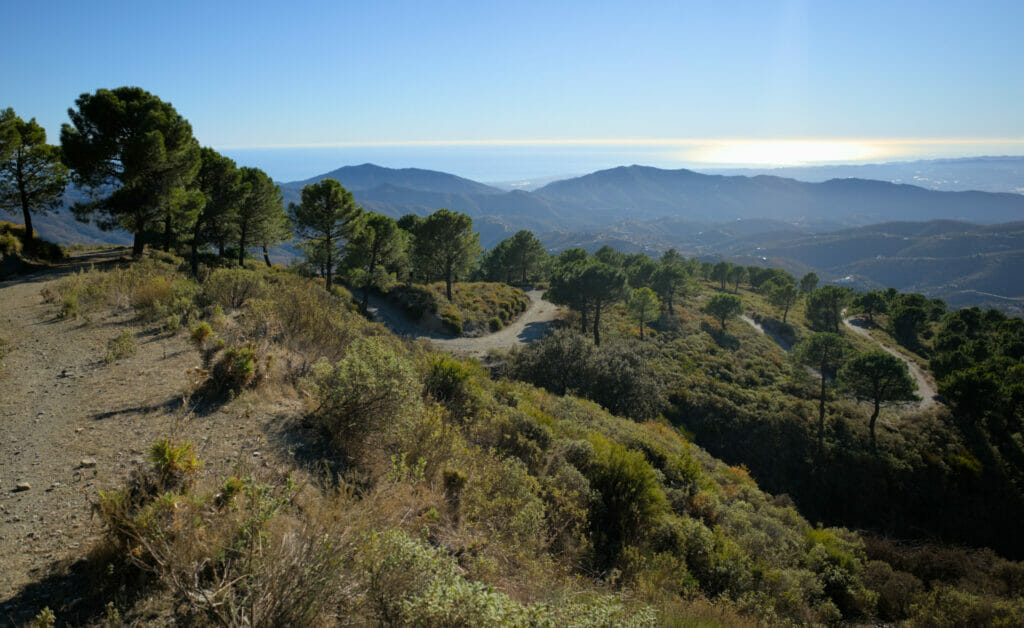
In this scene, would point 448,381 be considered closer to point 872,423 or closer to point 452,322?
point 452,322

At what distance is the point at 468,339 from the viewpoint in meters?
30.4

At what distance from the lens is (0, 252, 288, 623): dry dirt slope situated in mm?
3117

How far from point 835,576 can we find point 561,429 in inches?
251

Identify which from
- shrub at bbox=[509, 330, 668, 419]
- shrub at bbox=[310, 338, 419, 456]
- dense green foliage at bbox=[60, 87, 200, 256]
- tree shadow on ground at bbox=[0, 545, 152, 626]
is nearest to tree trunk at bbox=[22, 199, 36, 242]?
dense green foliage at bbox=[60, 87, 200, 256]

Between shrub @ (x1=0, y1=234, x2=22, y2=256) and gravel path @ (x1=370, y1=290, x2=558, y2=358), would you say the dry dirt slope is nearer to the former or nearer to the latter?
shrub @ (x1=0, y1=234, x2=22, y2=256)

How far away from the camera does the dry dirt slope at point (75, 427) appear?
3117 mm

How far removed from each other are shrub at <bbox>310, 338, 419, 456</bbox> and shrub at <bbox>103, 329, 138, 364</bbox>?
3479 millimetres

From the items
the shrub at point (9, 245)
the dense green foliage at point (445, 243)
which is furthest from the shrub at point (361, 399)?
the dense green foliage at point (445, 243)

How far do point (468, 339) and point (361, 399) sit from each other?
82.5 feet

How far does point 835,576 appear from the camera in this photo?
8695 mm

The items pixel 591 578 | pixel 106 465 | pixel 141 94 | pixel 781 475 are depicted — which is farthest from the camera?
pixel 781 475

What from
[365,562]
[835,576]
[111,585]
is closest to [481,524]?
[365,562]

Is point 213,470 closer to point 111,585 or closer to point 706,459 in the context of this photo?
point 111,585

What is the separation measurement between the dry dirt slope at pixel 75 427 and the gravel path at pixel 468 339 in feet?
58.3
